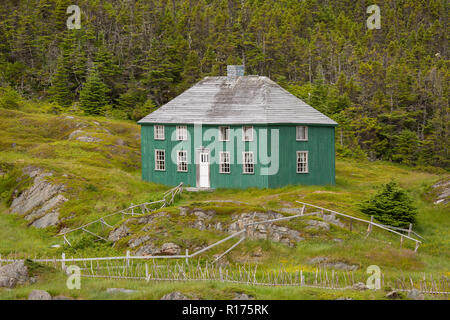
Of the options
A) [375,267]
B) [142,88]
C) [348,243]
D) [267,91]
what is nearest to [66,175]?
[267,91]

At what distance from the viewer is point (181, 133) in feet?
151

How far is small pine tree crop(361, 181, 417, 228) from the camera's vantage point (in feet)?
111

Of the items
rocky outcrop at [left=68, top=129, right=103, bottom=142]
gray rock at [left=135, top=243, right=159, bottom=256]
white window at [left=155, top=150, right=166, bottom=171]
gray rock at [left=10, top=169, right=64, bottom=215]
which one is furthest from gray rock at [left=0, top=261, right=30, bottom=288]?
rocky outcrop at [left=68, top=129, right=103, bottom=142]

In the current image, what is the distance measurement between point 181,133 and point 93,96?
29135 mm

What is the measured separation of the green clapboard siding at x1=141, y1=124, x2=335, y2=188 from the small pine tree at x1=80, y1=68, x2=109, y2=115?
2728cm

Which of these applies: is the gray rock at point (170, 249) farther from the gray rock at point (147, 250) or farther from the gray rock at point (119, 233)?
the gray rock at point (119, 233)

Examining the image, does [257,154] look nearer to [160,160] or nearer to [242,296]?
[160,160]

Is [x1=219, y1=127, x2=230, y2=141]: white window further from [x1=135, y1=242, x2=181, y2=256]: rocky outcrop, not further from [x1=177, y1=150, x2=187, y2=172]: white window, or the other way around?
[x1=135, y1=242, x2=181, y2=256]: rocky outcrop

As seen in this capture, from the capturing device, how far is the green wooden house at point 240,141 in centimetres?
4312

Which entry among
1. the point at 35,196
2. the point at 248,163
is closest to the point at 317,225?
the point at 248,163

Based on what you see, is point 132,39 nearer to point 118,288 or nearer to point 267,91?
point 267,91

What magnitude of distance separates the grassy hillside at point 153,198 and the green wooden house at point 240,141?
1.57 m

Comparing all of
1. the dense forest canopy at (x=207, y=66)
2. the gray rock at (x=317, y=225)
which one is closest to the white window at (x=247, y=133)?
the gray rock at (x=317, y=225)

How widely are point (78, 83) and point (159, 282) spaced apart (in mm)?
61579
